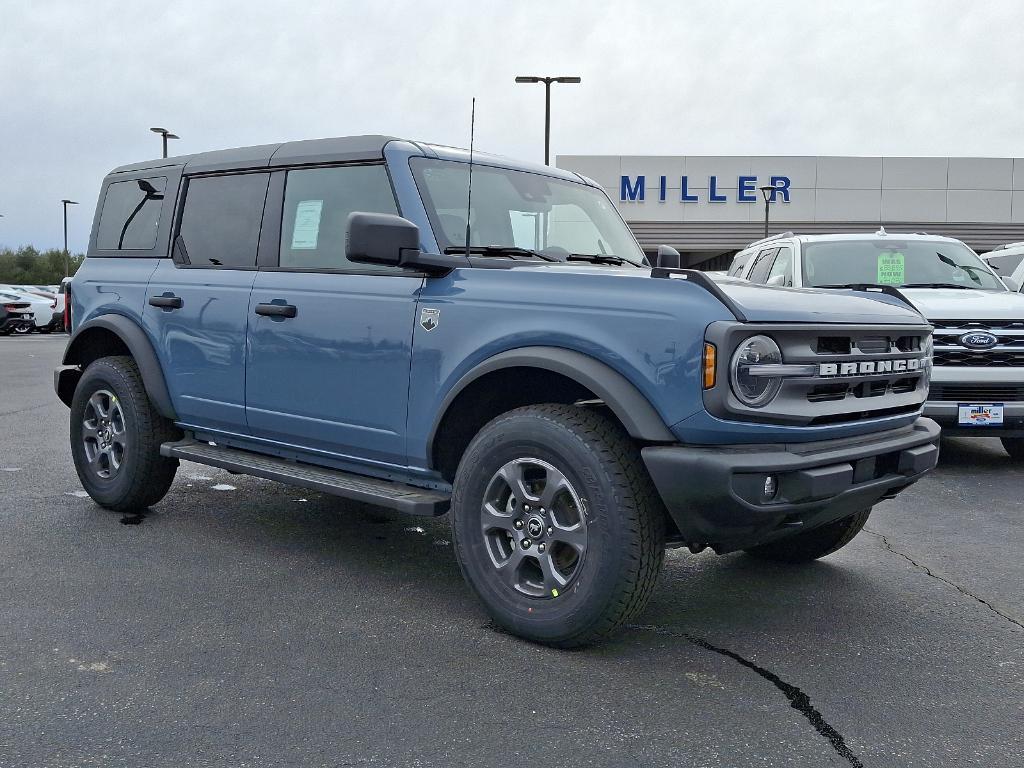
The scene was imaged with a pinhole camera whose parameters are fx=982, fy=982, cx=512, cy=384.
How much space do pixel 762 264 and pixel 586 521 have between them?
22.4 feet

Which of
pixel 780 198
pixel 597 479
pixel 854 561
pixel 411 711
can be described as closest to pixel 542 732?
pixel 411 711

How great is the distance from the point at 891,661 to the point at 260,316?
10.1 feet

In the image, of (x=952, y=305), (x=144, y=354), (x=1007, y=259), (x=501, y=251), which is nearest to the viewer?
(x=501, y=251)

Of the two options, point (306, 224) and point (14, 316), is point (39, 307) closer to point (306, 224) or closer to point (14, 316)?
point (14, 316)

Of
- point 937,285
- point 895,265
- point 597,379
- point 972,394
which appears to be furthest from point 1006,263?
point 597,379

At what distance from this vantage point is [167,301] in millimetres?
5172

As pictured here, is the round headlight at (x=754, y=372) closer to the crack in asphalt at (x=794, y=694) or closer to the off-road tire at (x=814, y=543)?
the crack in asphalt at (x=794, y=694)

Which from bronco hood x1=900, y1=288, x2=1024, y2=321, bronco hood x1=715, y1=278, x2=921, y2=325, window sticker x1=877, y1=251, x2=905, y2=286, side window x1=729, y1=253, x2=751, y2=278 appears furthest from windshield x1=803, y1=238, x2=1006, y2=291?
bronco hood x1=715, y1=278, x2=921, y2=325

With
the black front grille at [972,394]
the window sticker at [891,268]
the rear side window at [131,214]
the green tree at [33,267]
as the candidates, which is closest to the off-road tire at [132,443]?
Result: the rear side window at [131,214]

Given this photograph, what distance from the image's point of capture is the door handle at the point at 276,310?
4.50m

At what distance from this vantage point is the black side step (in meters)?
3.95

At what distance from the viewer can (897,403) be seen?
12.7 feet

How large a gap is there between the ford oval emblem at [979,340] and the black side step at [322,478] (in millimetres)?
4754

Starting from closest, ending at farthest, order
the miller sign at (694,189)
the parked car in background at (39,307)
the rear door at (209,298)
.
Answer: the rear door at (209,298) < the parked car in background at (39,307) < the miller sign at (694,189)
